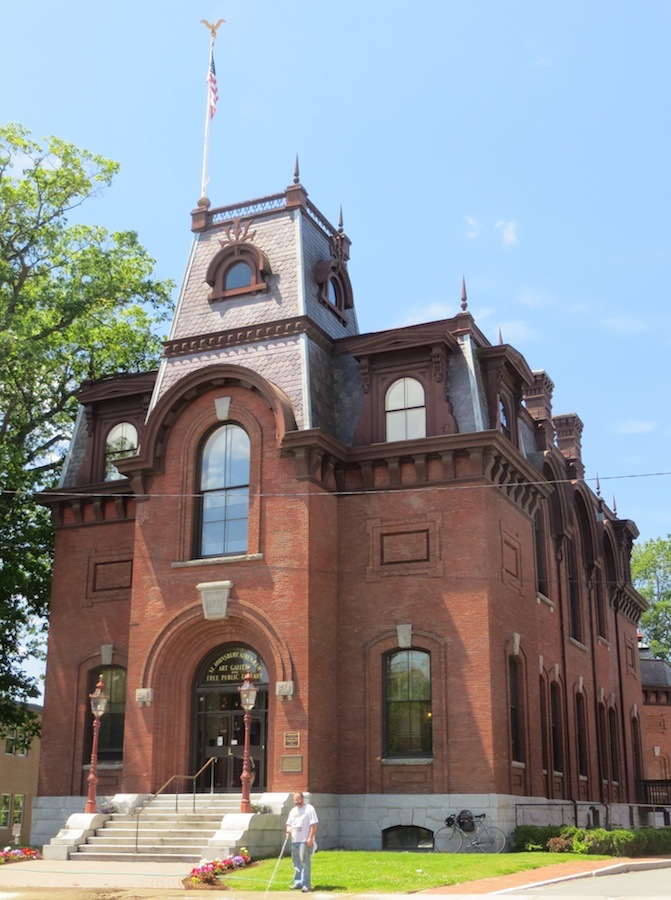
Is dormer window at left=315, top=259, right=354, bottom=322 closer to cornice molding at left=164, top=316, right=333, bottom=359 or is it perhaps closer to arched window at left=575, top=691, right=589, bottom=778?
cornice molding at left=164, top=316, right=333, bottom=359

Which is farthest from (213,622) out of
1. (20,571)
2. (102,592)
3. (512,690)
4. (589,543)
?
(589,543)

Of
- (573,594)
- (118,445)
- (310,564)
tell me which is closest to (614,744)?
(573,594)

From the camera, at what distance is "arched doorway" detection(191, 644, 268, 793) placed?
26.0m

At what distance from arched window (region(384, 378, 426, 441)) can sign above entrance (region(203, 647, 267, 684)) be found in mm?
6402

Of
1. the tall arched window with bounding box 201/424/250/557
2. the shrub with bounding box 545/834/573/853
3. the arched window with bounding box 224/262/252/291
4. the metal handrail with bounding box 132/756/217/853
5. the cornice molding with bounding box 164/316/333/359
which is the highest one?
the arched window with bounding box 224/262/252/291

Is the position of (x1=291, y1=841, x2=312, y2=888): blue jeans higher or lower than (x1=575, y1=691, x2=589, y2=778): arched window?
lower

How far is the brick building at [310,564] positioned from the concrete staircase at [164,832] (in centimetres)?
119

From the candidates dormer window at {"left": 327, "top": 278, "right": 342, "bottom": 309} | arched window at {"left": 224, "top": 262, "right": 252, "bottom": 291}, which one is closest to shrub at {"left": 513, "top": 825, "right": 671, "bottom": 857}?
dormer window at {"left": 327, "top": 278, "right": 342, "bottom": 309}

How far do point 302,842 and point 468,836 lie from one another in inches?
289

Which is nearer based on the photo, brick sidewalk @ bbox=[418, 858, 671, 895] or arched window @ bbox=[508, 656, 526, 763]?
brick sidewalk @ bbox=[418, 858, 671, 895]

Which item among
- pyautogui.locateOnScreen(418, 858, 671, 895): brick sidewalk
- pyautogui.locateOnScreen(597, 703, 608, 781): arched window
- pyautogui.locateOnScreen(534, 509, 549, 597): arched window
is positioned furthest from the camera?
pyautogui.locateOnScreen(597, 703, 608, 781): arched window

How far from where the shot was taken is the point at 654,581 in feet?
221

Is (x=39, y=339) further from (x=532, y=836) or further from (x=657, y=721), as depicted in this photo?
(x=657, y=721)

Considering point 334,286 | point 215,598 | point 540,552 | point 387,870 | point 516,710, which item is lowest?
point 387,870
